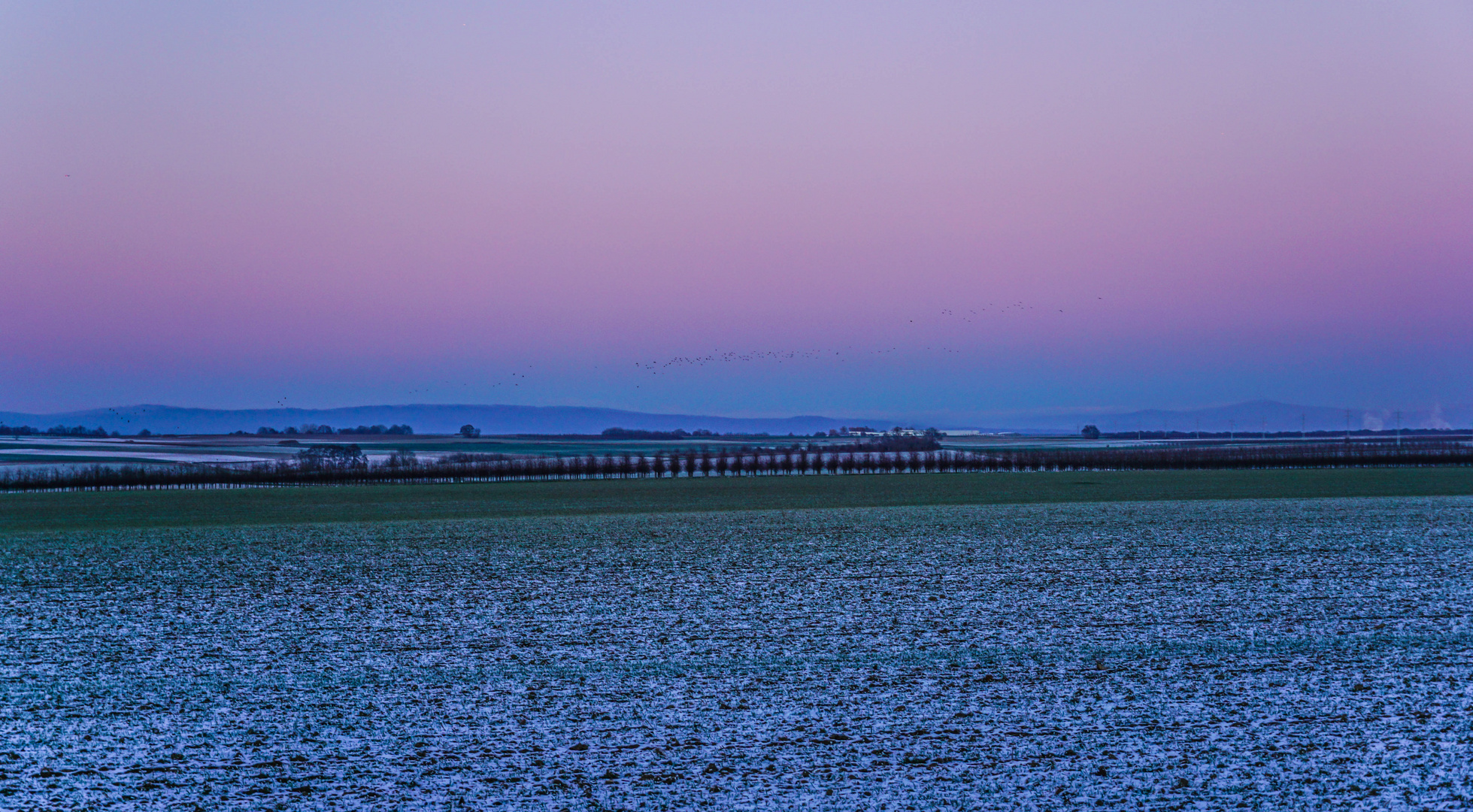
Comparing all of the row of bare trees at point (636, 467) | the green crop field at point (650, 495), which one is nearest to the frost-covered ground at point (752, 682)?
the green crop field at point (650, 495)

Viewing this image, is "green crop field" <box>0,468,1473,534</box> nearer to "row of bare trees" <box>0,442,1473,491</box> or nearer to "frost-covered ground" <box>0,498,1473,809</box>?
"row of bare trees" <box>0,442,1473,491</box>

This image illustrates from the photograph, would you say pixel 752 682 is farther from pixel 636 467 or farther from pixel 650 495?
pixel 636 467

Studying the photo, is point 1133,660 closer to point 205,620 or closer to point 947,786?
point 947,786

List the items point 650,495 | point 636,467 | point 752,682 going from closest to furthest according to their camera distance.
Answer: point 752,682 < point 650,495 < point 636,467

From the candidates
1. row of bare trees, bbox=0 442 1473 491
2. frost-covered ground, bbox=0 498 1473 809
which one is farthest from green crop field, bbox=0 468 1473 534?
frost-covered ground, bbox=0 498 1473 809

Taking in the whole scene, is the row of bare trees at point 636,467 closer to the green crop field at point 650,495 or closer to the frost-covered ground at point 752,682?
the green crop field at point 650,495

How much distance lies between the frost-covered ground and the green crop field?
63.8 feet

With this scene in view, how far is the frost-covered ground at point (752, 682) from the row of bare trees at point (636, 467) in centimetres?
5407

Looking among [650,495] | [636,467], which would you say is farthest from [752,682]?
[636,467]

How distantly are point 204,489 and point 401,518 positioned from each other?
105 ft

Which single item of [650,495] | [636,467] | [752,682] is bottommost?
[650,495]

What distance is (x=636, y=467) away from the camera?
338ft

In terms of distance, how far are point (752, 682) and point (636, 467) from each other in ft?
293

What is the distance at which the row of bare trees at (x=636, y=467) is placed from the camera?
7819 centimetres
